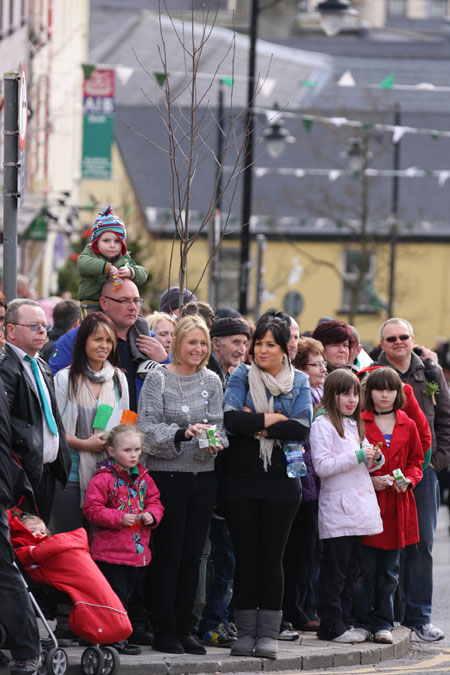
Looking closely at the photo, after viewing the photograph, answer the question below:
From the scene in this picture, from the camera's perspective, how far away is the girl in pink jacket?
7965 mm

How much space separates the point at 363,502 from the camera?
9000 mm

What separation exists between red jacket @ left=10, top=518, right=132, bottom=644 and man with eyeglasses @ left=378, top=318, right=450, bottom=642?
2.98m

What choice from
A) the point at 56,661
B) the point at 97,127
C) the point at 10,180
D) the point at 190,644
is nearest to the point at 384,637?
the point at 190,644

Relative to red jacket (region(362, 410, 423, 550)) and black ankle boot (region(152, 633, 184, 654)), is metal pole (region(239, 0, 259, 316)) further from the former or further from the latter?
black ankle boot (region(152, 633, 184, 654))

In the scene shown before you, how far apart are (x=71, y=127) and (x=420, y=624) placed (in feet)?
105

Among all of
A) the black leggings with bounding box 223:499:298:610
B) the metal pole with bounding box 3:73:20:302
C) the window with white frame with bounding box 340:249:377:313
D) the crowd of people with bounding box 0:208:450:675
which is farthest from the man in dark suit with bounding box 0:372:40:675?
the window with white frame with bounding box 340:249:377:313

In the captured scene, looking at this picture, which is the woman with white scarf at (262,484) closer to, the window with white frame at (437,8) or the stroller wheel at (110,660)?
the stroller wheel at (110,660)

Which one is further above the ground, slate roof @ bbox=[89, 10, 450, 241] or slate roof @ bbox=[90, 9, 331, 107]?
slate roof @ bbox=[90, 9, 331, 107]

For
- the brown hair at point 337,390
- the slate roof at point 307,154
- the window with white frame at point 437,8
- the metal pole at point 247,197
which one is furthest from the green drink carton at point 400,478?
the window with white frame at point 437,8

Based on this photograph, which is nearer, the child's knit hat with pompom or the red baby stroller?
the red baby stroller

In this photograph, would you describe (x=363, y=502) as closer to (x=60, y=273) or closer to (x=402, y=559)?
(x=402, y=559)

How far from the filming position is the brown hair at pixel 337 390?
9031 mm

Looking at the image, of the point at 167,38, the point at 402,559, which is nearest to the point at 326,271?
the point at 167,38

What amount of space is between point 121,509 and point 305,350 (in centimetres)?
223
